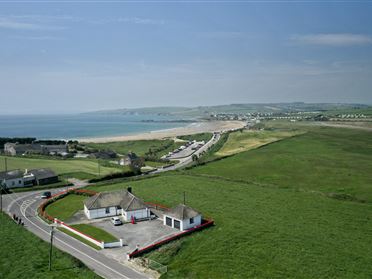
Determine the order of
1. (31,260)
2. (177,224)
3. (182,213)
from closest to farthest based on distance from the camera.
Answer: (31,260) → (182,213) → (177,224)

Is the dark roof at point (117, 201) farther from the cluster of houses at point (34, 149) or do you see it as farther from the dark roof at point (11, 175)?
the cluster of houses at point (34, 149)

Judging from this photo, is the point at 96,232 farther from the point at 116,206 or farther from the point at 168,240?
the point at 168,240

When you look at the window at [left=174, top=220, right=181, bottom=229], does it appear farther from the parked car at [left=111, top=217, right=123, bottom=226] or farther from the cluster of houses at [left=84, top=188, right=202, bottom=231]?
the parked car at [left=111, top=217, right=123, bottom=226]

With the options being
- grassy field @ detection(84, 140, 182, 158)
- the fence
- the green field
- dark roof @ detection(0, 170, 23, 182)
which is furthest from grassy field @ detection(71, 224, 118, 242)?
grassy field @ detection(84, 140, 182, 158)

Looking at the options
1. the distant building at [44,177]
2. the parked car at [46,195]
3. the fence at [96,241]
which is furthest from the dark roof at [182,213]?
the distant building at [44,177]

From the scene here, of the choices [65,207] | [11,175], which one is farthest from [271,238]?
[11,175]
